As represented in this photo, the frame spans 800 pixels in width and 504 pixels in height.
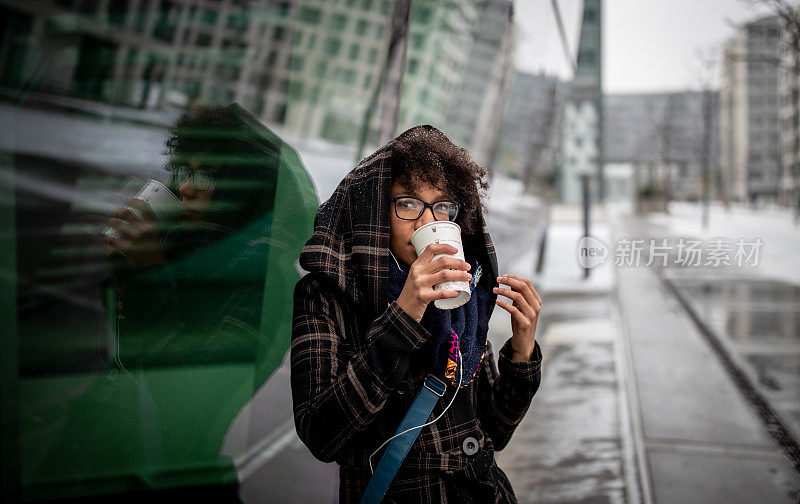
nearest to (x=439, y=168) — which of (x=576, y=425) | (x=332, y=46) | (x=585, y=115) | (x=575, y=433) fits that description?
(x=332, y=46)

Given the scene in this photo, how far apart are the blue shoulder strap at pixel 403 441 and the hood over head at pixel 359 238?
227 millimetres

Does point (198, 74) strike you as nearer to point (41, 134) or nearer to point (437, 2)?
point (41, 134)

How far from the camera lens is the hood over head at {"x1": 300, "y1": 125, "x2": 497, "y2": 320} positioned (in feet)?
4.34

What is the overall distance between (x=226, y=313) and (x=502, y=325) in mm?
4465

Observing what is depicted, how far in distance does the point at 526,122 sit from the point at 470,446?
9442 mm

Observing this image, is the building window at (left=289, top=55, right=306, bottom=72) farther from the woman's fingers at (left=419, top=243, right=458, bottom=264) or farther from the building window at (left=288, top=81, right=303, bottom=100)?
the woman's fingers at (left=419, top=243, right=458, bottom=264)

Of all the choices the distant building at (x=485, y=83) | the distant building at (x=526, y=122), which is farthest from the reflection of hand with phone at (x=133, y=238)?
the distant building at (x=526, y=122)

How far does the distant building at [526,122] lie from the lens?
7281 millimetres

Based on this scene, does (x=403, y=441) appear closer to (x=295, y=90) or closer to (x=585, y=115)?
(x=295, y=90)

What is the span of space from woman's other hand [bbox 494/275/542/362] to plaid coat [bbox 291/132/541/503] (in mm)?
76

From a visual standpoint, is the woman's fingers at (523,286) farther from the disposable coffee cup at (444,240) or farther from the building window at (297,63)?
the building window at (297,63)

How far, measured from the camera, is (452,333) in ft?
4.42

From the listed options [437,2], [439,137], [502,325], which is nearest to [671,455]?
[502,325]

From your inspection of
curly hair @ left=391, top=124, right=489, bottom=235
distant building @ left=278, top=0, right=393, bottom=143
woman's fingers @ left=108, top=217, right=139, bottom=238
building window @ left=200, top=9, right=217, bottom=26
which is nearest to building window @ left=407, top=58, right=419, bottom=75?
distant building @ left=278, top=0, right=393, bottom=143
